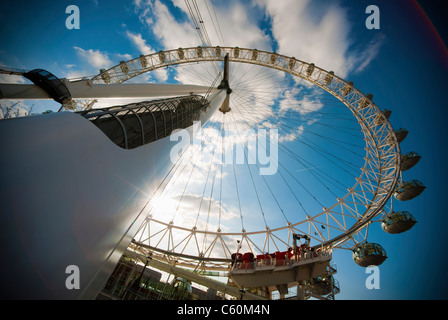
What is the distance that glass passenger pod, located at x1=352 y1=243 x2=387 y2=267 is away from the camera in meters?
14.2

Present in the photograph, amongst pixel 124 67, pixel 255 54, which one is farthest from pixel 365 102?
pixel 124 67

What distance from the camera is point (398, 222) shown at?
1549 centimetres

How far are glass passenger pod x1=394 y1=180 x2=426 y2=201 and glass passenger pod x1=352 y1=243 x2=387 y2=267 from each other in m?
6.57

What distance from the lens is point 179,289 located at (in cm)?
1736

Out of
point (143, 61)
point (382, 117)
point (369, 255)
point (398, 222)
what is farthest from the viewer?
point (143, 61)

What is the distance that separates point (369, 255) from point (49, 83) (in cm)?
2450

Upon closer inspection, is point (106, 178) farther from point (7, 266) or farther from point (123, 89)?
point (123, 89)

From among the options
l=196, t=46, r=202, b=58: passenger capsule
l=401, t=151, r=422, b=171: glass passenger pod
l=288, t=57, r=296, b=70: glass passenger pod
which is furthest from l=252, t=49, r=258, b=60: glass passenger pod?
l=401, t=151, r=422, b=171: glass passenger pod

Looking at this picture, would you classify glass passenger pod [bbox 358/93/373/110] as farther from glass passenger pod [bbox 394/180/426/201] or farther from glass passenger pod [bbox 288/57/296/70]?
glass passenger pod [bbox 394/180/426/201]

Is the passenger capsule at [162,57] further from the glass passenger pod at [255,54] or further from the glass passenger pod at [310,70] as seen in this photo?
the glass passenger pod at [310,70]

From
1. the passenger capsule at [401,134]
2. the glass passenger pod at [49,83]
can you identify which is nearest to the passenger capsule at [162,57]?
the glass passenger pod at [49,83]

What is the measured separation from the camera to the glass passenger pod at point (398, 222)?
15.2 meters

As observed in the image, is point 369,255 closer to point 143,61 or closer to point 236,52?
point 236,52

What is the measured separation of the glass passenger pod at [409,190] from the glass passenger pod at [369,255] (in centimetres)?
657
